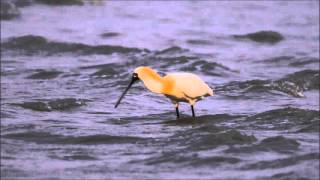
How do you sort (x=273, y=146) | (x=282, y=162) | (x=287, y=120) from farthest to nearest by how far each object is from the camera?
(x=287, y=120) < (x=273, y=146) < (x=282, y=162)

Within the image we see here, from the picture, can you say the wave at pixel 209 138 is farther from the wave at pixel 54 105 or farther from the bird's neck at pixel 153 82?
the wave at pixel 54 105

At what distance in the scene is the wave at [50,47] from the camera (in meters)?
16.4

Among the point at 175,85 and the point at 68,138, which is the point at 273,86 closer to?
the point at 175,85

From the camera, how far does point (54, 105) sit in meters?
11.7

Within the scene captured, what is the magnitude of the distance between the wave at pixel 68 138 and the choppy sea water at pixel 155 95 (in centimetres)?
1

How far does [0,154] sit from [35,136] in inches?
36.0

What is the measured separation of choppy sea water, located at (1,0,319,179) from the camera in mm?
8734

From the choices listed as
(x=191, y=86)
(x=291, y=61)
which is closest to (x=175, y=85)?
(x=191, y=86)

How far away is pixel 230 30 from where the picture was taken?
18984mm

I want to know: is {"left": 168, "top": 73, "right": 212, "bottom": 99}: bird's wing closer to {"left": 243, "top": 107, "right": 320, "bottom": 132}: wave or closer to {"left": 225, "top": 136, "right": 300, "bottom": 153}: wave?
{"left": 243, "top": 107, "right": 320, "bottom": 132}: wave

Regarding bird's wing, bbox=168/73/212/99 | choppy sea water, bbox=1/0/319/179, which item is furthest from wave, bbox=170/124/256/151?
bird's wing, bbox=168/73/212/99

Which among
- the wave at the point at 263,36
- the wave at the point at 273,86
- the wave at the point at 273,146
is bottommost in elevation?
the wave at the point at 263,36

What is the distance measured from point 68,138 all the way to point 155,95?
311 centimetres

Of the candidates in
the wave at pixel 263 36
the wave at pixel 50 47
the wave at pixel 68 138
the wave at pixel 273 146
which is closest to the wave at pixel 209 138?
the wave at pixel 273 146
